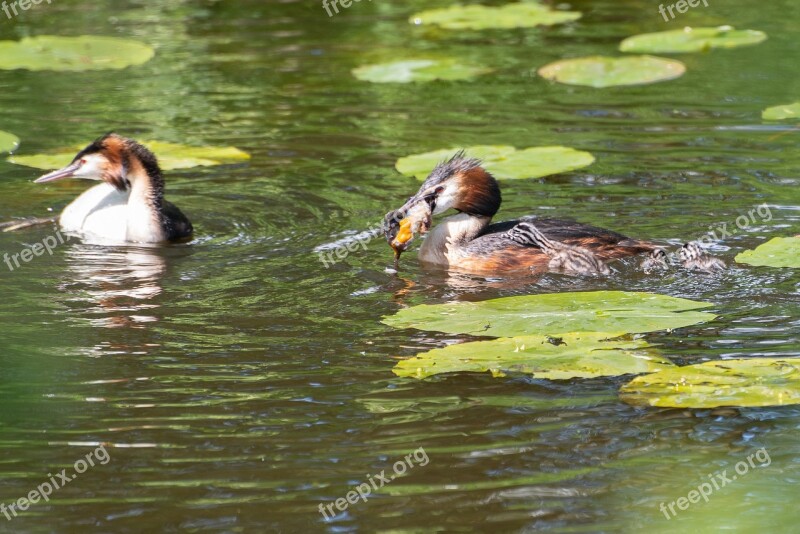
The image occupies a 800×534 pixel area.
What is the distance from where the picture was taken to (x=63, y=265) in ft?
30.7

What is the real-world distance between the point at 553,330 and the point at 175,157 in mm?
5122

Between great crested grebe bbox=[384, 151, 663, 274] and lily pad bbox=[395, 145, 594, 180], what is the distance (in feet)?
3.51

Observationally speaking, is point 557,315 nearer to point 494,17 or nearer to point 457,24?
point 457,24

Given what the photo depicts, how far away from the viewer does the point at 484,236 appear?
9.34 m

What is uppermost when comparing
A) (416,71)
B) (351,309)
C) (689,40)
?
(416,71)

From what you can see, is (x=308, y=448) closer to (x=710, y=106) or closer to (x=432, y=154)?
(x=432, y=154)

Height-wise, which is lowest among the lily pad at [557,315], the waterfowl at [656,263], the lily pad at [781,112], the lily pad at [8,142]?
the waterfowl at [656,263]

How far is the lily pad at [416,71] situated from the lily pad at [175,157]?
8.85 ft

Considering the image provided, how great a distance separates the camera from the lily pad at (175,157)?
11.2 m

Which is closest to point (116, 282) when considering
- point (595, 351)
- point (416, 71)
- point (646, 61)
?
point (595, 351)

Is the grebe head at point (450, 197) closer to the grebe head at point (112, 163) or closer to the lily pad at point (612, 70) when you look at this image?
the grebe head at point (112, 163)

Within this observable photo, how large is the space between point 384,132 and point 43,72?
16.3 ft

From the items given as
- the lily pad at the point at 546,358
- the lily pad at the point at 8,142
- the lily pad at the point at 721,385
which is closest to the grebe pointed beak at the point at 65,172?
the lily pad at the point at 8,142

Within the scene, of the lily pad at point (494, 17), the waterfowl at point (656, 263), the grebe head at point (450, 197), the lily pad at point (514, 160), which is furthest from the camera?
the lily pad at point (494, 17)
